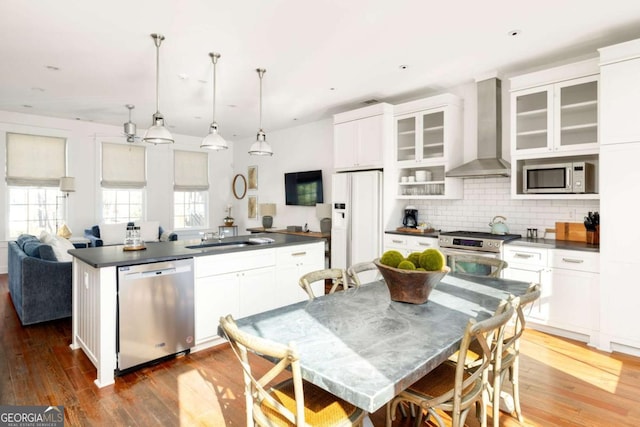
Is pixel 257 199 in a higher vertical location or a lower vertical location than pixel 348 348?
higher

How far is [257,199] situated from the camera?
8523mm

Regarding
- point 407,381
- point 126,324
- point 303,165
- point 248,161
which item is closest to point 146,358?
point 126,324

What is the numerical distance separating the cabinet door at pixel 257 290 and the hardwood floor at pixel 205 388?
1.41 feet

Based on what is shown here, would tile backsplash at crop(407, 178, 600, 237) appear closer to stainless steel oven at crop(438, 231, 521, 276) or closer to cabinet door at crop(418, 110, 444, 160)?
stainless steel oven at crop(438, 231, 521, 276)

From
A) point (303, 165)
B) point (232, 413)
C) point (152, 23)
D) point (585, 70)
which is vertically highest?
point (152, 23)

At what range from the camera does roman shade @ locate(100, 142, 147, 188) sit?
745cm

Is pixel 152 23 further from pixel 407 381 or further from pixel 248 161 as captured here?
pixel 248 161

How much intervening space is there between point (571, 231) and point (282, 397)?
372 centimetres

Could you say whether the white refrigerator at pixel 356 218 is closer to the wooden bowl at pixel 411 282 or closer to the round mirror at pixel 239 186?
the wooden bowl at pixel 411 282

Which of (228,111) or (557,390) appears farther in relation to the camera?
(228,111)

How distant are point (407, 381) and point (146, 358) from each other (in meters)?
2.50

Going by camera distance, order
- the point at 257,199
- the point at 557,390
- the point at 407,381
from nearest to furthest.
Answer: the point at 407,381 < the point at 557,390 < the point at 257,199

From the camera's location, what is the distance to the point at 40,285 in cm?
402

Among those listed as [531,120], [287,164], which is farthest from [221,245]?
[287,164]
